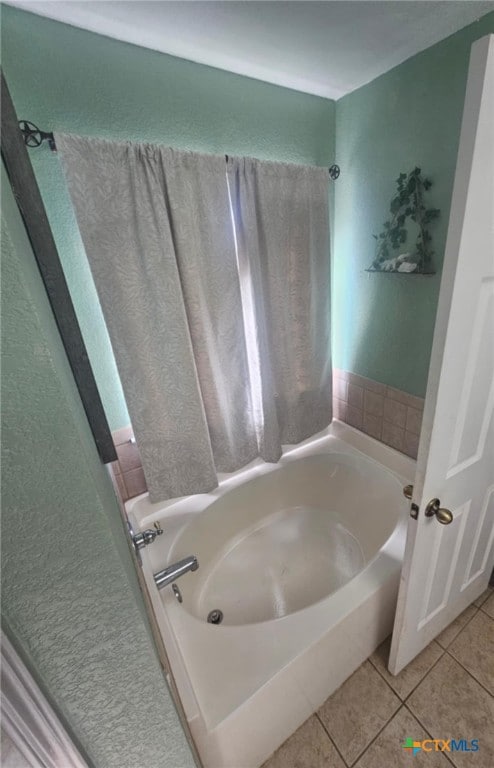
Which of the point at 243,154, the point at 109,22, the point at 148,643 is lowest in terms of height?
the point at 148,643

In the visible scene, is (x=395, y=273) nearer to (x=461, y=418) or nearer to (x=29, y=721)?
(x=461, y=418)

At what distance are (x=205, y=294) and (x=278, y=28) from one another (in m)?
0.87

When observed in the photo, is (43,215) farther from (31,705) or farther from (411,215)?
(411,215)

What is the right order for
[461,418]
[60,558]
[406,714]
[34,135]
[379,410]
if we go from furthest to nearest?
[379,410] < [406,714] < [34,135] < [461,418] < [60,558]

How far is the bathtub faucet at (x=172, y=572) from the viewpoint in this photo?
98cm

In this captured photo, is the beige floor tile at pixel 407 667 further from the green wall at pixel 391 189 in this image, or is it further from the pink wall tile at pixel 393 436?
the green wall at pixel 391 189

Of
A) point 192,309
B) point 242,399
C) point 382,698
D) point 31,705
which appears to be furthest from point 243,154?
point 382,698

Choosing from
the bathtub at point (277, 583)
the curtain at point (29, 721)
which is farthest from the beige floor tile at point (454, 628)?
the curtain at point (29, 721)

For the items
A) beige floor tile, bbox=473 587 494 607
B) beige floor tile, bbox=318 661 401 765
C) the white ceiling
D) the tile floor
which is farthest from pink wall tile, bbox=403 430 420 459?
the white ceiling

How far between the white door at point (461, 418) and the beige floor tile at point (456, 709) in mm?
97

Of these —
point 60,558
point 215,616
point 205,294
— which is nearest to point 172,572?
point 215,616

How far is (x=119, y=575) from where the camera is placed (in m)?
0.39

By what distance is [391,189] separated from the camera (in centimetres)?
134

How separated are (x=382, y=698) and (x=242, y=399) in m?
1.26
